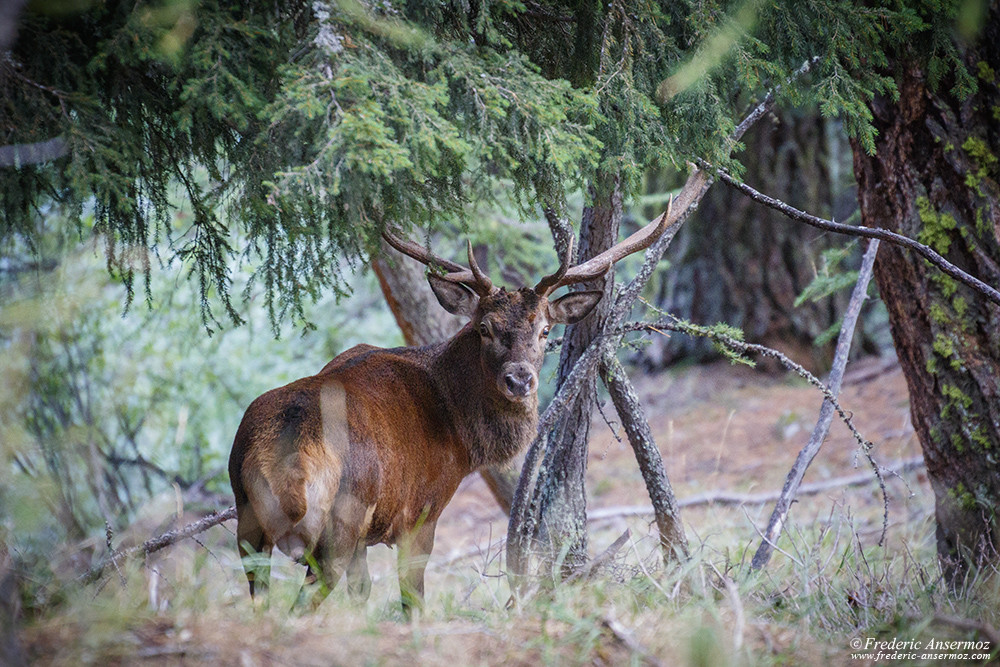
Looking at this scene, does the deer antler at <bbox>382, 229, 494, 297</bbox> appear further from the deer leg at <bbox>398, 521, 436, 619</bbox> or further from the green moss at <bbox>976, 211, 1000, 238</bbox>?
the green moss at <bbox>976, 211, 1000, 238</bbox>

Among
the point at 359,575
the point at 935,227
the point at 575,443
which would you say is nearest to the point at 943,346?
the point at 935,227

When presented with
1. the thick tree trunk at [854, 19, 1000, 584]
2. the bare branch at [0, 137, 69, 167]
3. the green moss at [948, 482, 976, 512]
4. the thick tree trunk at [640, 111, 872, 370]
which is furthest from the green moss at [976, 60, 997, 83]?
the thick tree trunk at [640, 111, 872, 370]

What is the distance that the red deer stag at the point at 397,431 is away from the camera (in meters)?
4.02

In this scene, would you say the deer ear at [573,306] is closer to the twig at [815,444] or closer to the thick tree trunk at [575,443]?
the thick tree trunk at [575,443]

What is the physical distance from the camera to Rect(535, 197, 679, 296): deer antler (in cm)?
523

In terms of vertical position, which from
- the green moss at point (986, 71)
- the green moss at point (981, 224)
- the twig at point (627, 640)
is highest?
the green moss at point (986, 71)

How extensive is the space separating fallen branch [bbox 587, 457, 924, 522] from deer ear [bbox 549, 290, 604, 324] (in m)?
3.69

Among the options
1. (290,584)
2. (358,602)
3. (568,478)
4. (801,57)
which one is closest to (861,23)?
(801,57)

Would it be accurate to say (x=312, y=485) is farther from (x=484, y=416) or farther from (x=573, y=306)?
(x=573, y=306)

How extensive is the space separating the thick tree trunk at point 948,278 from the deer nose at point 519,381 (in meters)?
2.64

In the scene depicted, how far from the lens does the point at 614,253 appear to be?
536cm

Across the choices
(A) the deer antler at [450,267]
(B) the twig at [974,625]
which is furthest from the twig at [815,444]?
(A) the deer antler at [450,267]

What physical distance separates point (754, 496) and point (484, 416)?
4.48 m

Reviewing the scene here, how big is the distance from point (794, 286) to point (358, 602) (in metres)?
9.28
